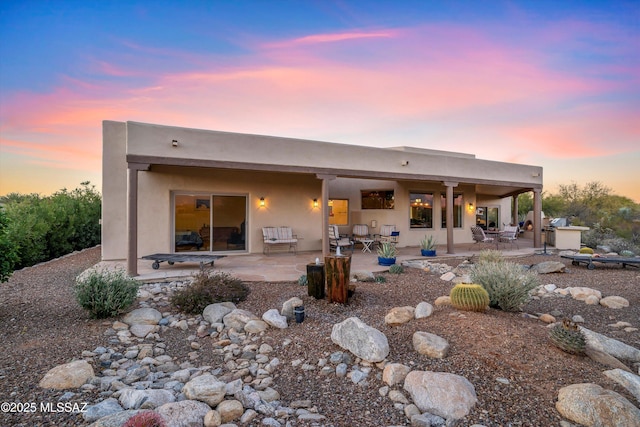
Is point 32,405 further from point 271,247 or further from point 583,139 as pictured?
point 583,139

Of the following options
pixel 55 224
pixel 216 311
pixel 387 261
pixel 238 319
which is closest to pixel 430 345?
pixel 238 319

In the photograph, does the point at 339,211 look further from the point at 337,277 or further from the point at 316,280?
the point at 337,277

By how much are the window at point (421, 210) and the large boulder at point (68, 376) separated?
11983 mm

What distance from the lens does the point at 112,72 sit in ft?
29.2

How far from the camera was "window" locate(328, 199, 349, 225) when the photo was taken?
43.4 feet

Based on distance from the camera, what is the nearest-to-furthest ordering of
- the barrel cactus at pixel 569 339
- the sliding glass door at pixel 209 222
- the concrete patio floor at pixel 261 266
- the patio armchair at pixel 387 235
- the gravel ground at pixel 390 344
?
the gravel ground at pixel 390 344 < the barrel cactus at pixel 569 339 < the concrete patio floor at pixel 261 266 < the sliding glass door at pixel 209 222 < the patio armchair at pixel 387 235

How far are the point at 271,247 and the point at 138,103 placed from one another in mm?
6094

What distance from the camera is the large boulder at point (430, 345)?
318 cm

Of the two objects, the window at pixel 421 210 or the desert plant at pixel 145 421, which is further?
the window at pixel 421 210

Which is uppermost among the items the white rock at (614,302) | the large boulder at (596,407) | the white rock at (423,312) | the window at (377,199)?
the window at (377,199)

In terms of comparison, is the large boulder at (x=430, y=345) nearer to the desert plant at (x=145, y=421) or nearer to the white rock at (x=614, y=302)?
the desert plant at (x=145, y=421)

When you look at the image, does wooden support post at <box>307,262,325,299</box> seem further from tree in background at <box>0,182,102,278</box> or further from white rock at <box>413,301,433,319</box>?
tree in background at <box>0,182,102,278</box>

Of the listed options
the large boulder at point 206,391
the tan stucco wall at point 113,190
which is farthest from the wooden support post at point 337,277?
the tan stucco wall at point 113,190

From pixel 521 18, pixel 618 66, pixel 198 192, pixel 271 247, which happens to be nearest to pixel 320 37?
pixel 521 18
